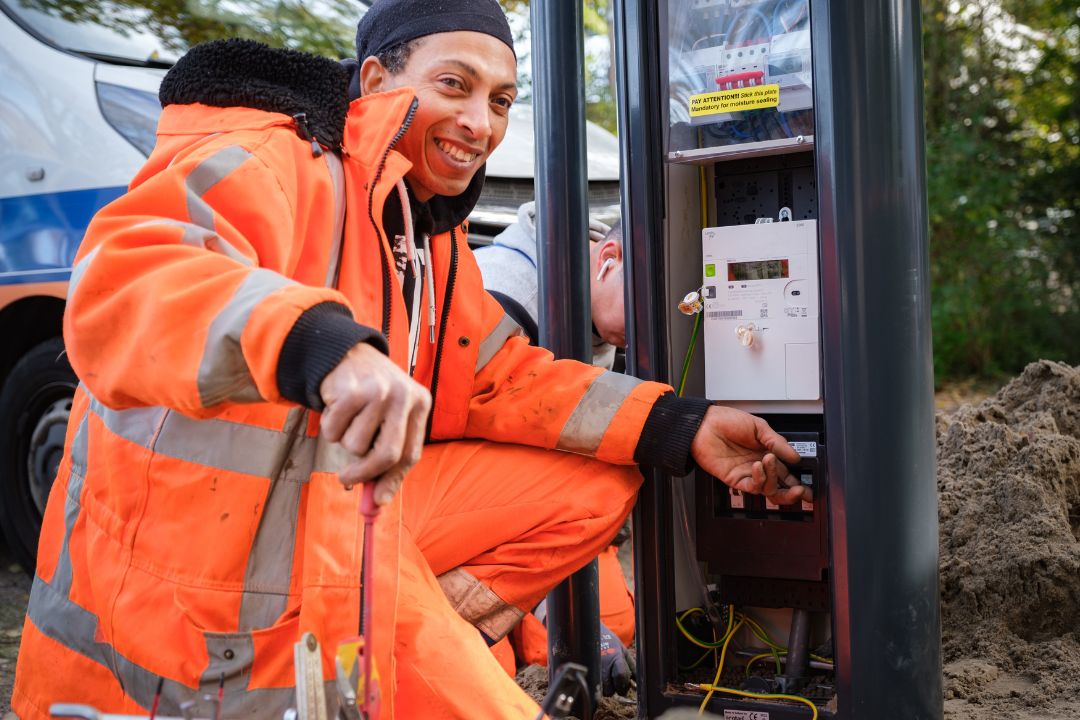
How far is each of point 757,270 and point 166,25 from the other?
2.59 meters

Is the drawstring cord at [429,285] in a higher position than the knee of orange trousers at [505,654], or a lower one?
higher

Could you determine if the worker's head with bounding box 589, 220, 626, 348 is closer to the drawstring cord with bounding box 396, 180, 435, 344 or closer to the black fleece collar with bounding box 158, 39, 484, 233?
the drawstring cord with bounding box 396, 180, 435, 344

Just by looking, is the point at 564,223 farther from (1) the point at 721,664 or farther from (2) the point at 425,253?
(1) the point at 721,664

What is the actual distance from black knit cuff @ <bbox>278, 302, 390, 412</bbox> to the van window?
2.45 meters

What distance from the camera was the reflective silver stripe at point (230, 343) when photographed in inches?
56.1

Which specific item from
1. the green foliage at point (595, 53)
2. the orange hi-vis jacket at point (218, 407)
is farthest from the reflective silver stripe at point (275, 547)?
the green foliage at point (595, 53)

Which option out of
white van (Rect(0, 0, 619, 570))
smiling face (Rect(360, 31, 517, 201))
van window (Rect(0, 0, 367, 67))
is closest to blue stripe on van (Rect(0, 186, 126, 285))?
white van (Rect(0, 0, 619, 570))

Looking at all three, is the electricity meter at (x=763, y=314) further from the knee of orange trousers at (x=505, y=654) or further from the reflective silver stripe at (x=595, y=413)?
the knee of orange trousers at (x=505, y=654)

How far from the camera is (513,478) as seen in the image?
2.39 m

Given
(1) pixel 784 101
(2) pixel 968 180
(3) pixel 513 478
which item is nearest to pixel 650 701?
(3) pixel 513 478

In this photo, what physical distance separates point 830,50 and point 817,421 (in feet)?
2.43

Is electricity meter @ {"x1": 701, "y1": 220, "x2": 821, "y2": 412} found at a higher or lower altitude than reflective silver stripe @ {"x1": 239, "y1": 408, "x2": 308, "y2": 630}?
higher

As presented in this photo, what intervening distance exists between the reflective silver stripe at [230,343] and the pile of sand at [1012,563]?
71.5 inches

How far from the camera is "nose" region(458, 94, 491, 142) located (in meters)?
2.25
